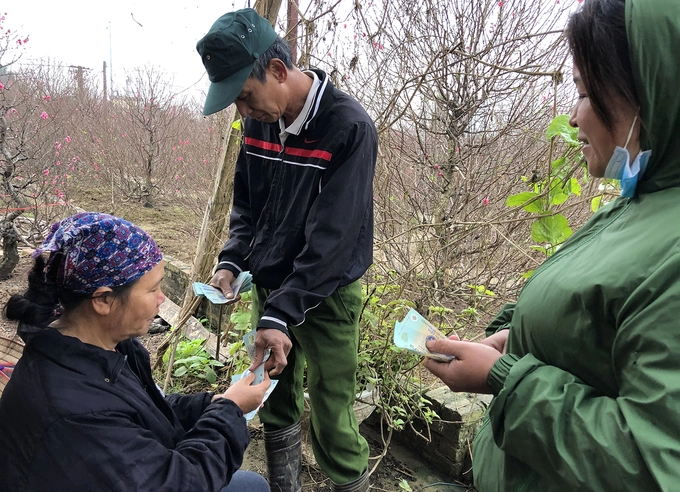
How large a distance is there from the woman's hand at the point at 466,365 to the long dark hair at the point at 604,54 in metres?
0.58

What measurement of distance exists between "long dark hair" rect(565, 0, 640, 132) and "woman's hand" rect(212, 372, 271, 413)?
1330 mm

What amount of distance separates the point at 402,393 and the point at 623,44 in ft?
7.94

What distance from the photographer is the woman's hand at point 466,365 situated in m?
1.09

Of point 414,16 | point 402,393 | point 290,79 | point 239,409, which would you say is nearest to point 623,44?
point 290,79

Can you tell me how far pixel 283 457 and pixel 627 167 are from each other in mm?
1978

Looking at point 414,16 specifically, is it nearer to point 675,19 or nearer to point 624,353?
point 675,19

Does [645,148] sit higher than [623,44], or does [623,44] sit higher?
[623,44]

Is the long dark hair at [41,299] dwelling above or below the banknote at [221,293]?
above

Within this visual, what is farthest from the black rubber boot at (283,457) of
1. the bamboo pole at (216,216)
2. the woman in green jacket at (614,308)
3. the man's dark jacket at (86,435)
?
the woman in green jacket at (614,308)

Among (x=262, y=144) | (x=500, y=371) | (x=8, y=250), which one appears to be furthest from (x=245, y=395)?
(x=8, y=250)

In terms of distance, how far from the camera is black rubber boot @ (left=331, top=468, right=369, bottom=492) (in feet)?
6.69

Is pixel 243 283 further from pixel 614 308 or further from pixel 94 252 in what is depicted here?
pixel 614 308

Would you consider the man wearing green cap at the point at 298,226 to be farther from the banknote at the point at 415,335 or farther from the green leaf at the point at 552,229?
the green leaf at the point at 552,229

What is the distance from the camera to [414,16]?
4.18 meters
